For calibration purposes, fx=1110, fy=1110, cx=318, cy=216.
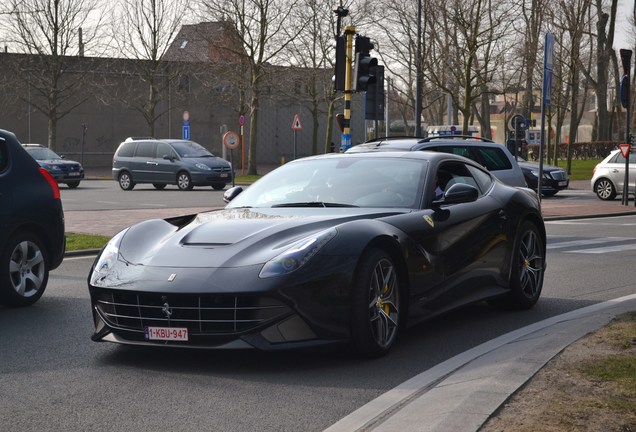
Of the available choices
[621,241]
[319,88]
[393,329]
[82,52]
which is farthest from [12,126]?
[393,329]

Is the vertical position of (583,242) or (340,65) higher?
(340,65)

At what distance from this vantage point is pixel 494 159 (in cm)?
1609

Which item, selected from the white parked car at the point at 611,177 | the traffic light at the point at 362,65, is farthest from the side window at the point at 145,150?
the traffic light at the point at 362,65

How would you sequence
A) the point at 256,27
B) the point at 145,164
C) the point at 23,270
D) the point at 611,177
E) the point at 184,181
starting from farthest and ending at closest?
the point at 256,27
the point at 145,164
the point at 184,181
the point at 611,177
the point at 23,270

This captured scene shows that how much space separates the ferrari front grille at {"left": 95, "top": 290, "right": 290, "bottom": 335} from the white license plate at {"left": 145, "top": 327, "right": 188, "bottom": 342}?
2 centimetres

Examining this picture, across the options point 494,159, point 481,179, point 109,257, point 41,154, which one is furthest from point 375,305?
point 41,154

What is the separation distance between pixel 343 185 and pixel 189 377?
220 centimetres

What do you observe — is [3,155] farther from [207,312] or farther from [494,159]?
[494,159]

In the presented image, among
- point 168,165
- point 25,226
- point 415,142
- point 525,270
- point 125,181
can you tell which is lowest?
point 125,181

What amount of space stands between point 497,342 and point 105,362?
8.49ft

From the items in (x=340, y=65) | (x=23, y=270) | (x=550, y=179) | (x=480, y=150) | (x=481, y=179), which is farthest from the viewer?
(x=550, y=179)

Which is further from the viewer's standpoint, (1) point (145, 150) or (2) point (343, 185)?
(1) point (145, 150)

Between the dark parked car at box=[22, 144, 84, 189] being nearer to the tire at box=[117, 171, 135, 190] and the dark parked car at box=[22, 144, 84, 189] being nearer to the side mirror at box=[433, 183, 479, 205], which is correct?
the tire at box=[117, 171, 135, 190]

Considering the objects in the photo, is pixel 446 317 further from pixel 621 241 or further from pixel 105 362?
pixel 621 241
